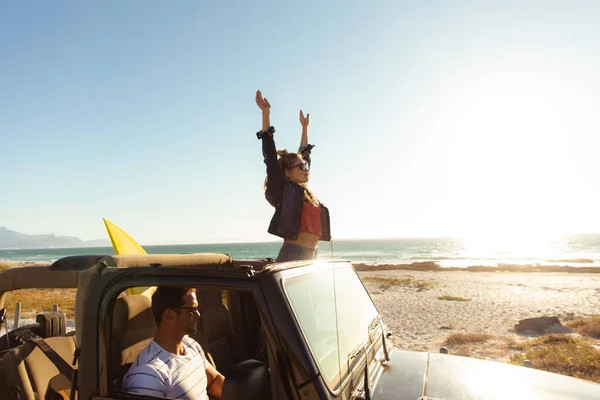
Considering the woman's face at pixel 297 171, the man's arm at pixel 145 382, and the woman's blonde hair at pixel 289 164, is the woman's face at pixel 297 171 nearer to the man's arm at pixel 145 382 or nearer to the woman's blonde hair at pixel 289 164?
the woman's blonde hair at pixel 289 164

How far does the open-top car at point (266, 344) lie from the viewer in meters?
1.84

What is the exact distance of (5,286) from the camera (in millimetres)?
2879

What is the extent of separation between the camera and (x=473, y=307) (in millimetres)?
19609

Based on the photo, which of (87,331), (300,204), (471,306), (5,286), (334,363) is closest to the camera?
(334,363)

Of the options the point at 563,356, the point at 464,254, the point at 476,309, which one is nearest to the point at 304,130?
the point at 563,356

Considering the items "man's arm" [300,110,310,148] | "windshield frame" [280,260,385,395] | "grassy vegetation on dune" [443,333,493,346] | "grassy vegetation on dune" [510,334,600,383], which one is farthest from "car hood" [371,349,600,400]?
"grassy vegetation on dune" [443,333,493,346]

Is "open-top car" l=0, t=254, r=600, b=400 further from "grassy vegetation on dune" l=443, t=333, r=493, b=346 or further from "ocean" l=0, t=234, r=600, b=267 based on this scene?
"grassy vegetation on dune" l=443, t=333, r=493, b=346

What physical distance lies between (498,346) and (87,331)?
1213 cm

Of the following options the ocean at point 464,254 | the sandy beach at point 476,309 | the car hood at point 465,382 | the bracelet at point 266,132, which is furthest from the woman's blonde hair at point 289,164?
the sandy beach at point 476,309

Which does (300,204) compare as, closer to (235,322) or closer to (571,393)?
(235,322)

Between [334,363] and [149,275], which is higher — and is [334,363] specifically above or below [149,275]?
below

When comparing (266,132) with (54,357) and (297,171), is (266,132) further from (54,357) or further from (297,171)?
(54,357)

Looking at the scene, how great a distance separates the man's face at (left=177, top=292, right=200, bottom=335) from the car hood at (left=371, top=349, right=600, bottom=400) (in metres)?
1.13

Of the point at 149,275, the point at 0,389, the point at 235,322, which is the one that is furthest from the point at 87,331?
the point at 235,322
